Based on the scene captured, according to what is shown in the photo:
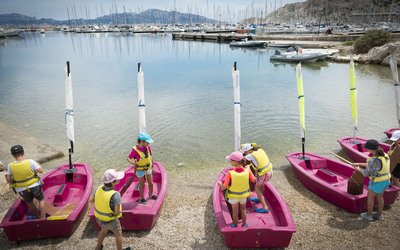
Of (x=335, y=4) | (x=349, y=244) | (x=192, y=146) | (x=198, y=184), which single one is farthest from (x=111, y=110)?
(x=335, y=4)

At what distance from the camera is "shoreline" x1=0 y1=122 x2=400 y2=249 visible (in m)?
5.66

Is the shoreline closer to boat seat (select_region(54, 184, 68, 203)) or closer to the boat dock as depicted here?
boat seat (select_region(54, 184, 68, 203))

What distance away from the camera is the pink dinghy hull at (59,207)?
5504 millimetres

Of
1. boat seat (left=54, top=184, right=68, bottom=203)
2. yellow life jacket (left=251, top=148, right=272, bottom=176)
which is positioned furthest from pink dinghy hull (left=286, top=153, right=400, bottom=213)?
boat seat (left=54, top=184, right=68, bottom=203)

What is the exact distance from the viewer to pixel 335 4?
142 m

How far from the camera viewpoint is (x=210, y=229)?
6215mm

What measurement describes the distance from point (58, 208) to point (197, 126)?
895 cm

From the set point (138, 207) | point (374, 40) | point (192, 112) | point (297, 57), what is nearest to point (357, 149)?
point (138, 207)

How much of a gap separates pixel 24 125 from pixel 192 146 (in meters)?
10.2

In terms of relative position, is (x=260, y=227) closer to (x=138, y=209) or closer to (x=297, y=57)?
(x=138, y=209)

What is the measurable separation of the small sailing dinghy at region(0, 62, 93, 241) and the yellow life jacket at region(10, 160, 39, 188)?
2.60 feet

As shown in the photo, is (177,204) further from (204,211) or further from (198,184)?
(198,184)

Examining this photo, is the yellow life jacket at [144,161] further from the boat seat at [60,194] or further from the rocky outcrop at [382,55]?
the rocky outcrop at [382,55]

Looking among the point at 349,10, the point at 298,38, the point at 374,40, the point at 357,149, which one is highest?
the point at 349,10
